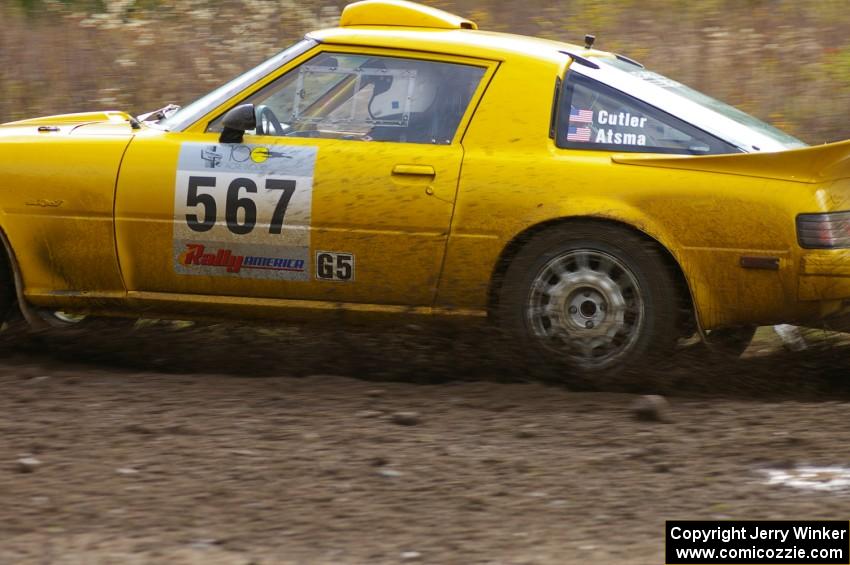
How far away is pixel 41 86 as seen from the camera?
35.0 feet

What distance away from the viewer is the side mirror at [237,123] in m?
5.43

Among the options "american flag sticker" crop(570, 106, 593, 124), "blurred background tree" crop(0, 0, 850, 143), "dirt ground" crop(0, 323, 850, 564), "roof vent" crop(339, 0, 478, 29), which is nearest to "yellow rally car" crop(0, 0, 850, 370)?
"american flag sticker" crop(570, 106, 593, 124)

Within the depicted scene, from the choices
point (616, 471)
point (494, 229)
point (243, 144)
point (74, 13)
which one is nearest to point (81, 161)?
point (243, 144)

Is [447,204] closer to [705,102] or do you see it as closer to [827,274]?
[705,102]

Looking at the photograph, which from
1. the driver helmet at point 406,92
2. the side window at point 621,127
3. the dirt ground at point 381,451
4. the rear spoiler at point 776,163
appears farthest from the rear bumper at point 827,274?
the driver helmet at point 406,92

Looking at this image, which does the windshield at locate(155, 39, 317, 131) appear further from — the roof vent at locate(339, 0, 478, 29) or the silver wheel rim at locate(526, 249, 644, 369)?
the silver wheel rim at locate(526, 249, 644, 369)

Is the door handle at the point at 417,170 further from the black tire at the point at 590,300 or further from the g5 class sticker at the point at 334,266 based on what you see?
the black tire at the point at 590,300

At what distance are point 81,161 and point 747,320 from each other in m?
3.08

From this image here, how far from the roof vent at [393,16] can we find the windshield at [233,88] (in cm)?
32

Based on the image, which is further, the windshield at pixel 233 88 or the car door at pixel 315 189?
the windshield at pixel 233 88

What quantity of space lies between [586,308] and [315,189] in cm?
131

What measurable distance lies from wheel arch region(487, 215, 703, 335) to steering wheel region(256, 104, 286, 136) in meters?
1.19

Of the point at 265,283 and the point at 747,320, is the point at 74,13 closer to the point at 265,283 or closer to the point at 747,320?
the point at 265,283

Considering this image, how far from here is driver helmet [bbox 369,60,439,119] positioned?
5.47 m
